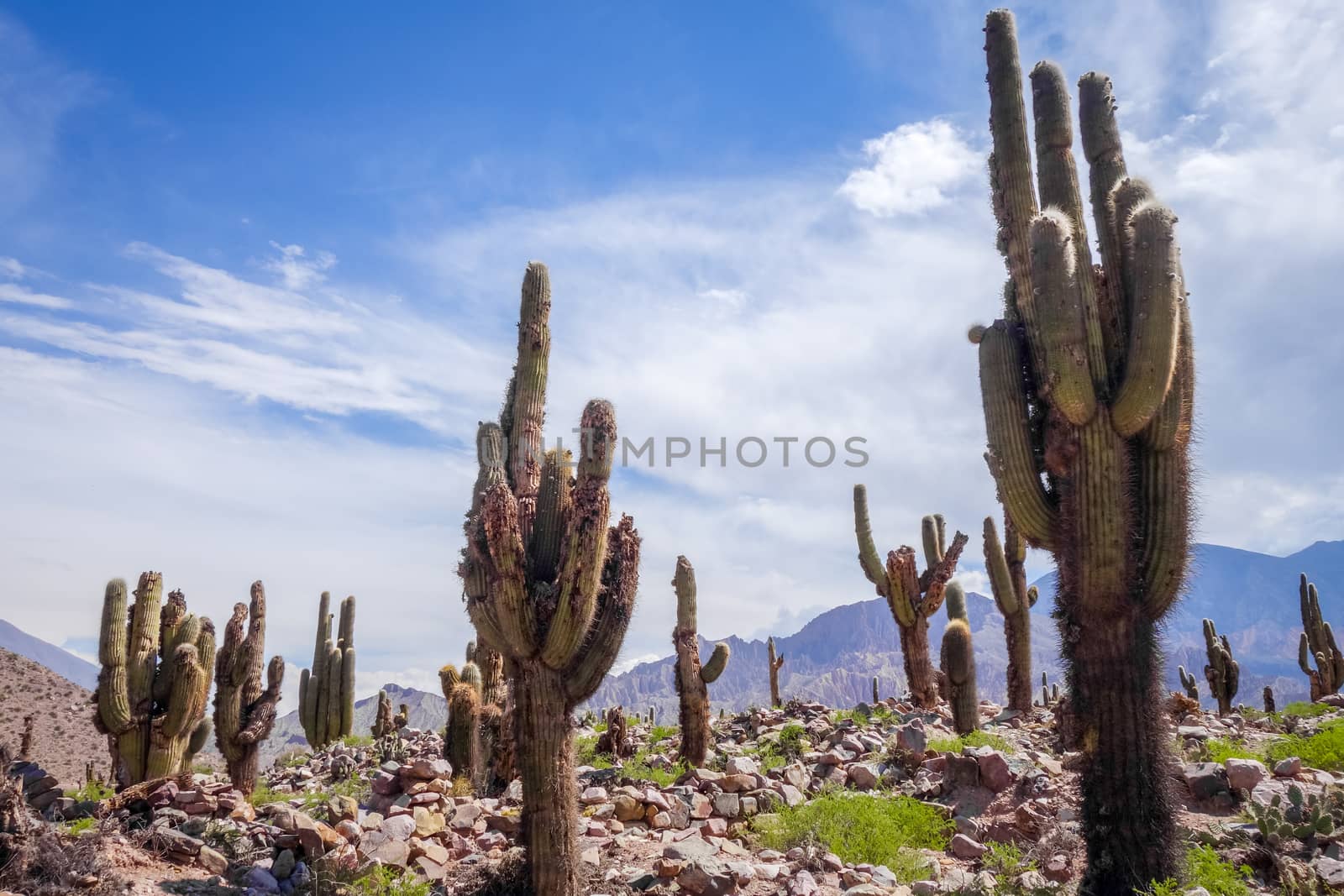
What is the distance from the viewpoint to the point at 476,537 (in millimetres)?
8250

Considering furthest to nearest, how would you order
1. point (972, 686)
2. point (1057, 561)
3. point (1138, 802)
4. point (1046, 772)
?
point (972, 686), point (1046, 772), point (1057, 561), point (1138, 802)

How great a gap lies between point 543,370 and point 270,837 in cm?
563

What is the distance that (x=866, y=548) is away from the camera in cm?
1861

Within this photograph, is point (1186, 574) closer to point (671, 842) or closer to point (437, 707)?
point (671, 842)

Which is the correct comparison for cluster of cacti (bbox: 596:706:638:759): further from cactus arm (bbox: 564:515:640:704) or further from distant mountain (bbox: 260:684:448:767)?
distant mountain (bbox: 260:684:448:767)

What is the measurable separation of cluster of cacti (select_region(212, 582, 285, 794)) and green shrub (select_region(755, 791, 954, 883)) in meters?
9.30

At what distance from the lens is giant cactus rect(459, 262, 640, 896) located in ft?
25.7

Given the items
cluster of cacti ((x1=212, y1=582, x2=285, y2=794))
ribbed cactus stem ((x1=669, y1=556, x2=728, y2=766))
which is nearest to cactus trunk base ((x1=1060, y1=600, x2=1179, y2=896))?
ribbed cactus stem ((x1=669, y1=556, x2=728, y2=766))

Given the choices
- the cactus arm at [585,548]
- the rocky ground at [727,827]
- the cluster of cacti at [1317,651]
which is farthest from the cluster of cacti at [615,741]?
the cluster of cacti at [1317,651]

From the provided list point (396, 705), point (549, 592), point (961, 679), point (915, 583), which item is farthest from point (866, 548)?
point (396, 705)

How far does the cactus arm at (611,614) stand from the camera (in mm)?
8188

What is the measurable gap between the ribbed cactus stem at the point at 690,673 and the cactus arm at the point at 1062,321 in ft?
29.8

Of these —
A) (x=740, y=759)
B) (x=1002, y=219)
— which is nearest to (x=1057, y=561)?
(x=1002, y=219)

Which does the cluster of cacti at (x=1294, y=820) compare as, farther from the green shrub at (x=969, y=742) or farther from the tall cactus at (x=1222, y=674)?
the tall cactus at (x=1222, y=674)
